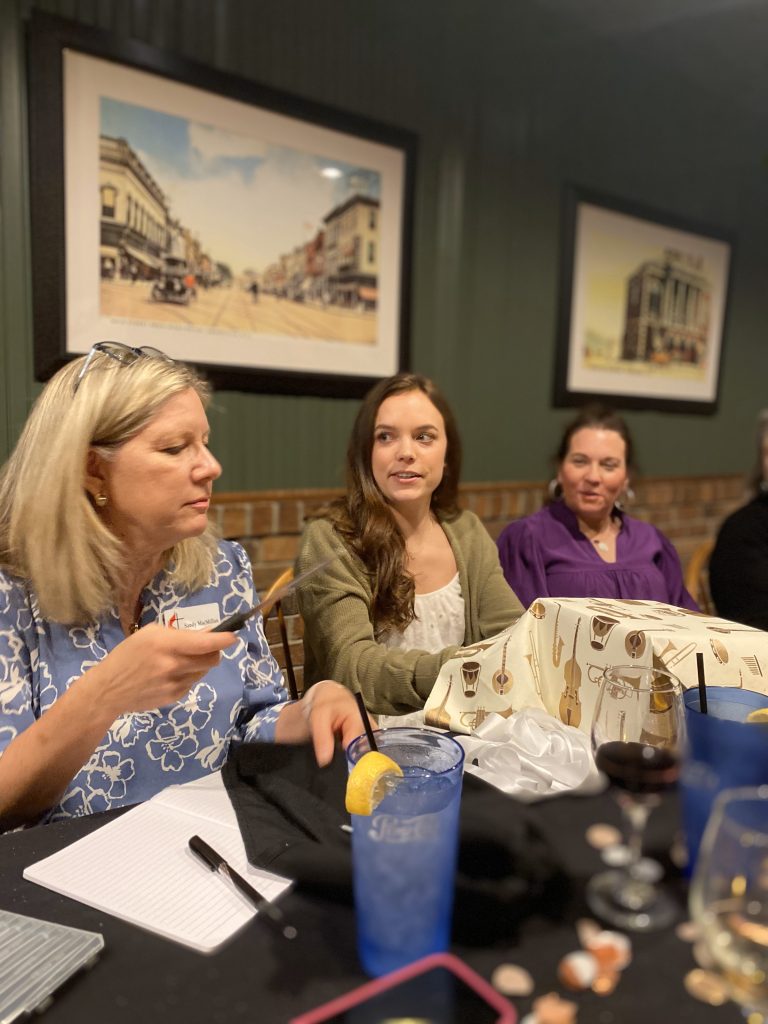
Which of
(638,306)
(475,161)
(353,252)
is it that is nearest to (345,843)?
(353,252)

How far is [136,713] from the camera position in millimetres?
1135

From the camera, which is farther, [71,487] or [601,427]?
[601,427]

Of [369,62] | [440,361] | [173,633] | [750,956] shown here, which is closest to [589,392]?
[440,361]

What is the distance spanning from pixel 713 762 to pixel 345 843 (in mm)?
402

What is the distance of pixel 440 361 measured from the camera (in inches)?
114

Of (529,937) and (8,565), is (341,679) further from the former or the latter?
(529,937)

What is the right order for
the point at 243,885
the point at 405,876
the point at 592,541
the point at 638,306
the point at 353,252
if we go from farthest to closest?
the point at 638,306 → the point at 353,252 → the point at 592,541 → the point at 243,885 → the point at 405,876

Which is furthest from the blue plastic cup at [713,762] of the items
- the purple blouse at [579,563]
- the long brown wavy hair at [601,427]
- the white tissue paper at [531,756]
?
the long brown wavy hair at [601,427]

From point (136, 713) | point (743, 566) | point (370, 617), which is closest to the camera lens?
point (136, 713)

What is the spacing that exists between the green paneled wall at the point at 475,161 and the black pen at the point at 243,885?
1.55m

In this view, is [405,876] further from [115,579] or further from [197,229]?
[197,229]

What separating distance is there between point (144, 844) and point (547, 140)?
3.13 metres

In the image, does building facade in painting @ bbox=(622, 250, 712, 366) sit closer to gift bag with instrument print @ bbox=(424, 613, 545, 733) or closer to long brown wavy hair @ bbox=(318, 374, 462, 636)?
long brown wavy hair @ bbox=(318, 374, 462, 636)

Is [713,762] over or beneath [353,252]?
beneath
